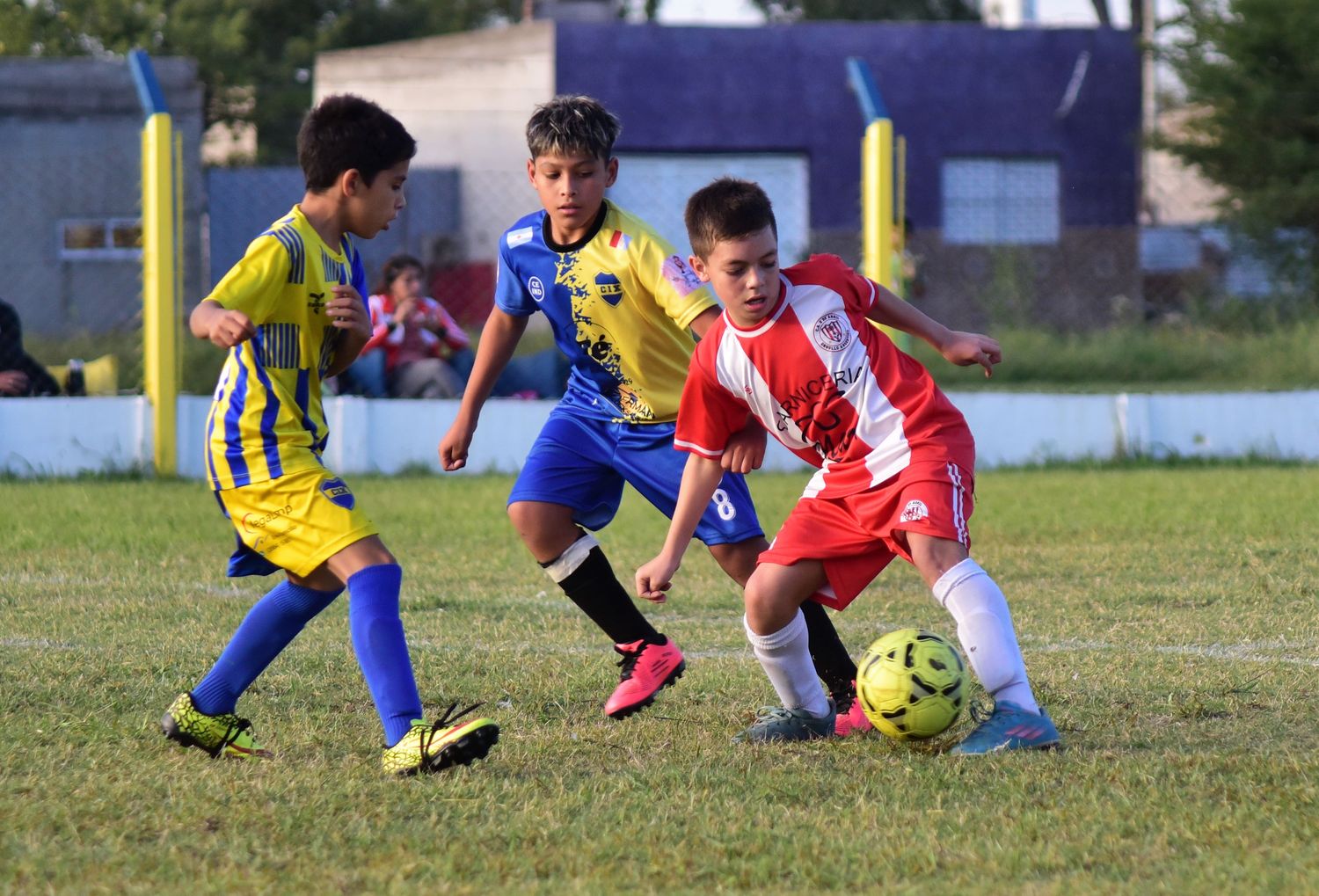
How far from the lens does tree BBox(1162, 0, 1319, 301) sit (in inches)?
757

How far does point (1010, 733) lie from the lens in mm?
3639

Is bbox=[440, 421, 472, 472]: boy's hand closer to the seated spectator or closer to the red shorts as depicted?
the red shorts

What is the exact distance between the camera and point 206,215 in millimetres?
16750

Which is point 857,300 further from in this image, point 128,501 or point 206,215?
point 206,215

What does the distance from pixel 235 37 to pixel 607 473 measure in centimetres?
2522

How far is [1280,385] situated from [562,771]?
413 inches

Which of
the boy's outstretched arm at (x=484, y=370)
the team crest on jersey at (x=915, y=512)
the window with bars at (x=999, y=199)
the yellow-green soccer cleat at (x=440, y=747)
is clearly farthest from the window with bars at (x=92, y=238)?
the team crest on jersey at (x=915, y=512)

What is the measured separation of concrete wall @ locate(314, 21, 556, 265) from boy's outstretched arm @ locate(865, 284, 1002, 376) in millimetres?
18501

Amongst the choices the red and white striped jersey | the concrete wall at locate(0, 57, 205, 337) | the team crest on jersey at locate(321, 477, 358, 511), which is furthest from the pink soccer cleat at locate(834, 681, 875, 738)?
the concrete wall at locate(0, 57, 205, 337)

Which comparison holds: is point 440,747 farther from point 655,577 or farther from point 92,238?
point 92,238

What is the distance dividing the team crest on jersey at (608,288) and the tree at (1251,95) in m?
15.8

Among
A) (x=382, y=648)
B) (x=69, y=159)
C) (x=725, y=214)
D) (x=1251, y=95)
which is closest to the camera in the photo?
(x=382, y=648)

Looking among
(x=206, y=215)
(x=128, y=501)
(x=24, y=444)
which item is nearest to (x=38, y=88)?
(x=206, y=215)

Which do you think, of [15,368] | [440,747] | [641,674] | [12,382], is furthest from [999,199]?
[440,747]
